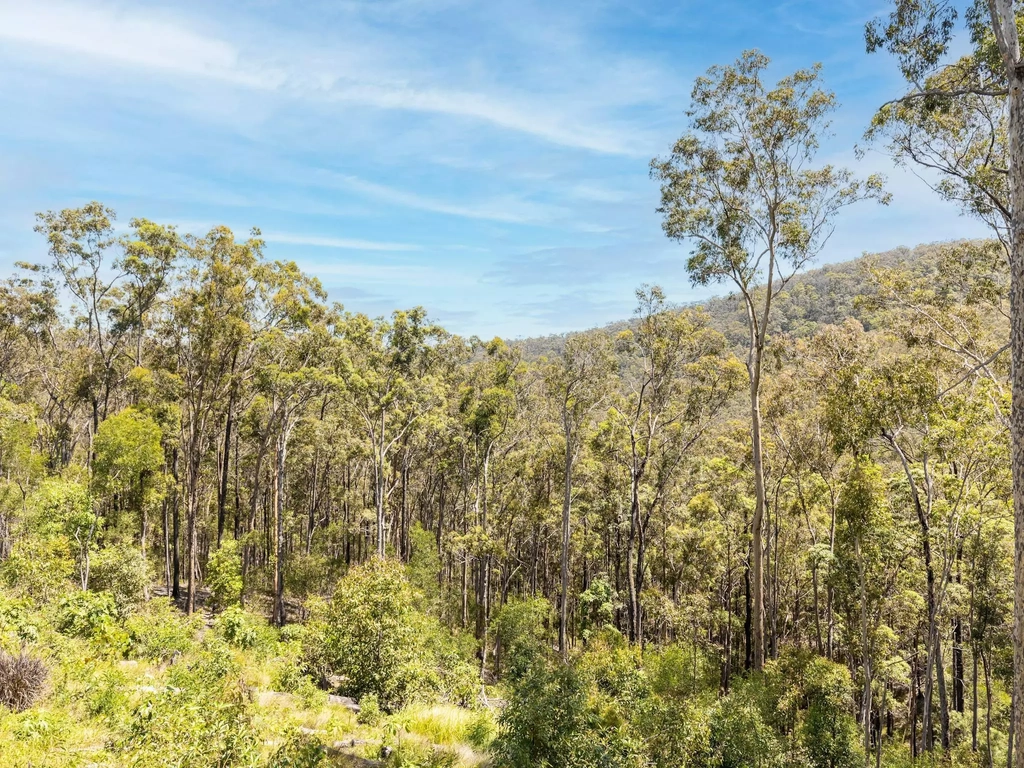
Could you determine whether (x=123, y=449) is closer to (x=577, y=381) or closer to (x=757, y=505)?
(x=577, y=381)

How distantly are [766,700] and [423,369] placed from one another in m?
Answer: 20.4

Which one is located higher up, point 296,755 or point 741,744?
point 296,755

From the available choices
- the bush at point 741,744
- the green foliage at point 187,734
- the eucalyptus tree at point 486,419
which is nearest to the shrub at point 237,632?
the green foliage at point 187,734

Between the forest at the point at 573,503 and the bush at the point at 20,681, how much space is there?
5cm

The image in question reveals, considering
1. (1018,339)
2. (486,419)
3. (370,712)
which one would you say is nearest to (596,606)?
(486,419)

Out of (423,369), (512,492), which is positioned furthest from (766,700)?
(423,369)

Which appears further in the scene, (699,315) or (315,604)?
(699,315)

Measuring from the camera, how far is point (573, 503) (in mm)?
29828

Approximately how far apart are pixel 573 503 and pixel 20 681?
80.2 feet

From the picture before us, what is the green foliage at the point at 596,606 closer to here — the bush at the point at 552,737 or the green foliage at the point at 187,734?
the bush at the point at 552,737

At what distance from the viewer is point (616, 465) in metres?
27.5

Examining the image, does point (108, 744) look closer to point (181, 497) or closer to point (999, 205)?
point (999, 205)

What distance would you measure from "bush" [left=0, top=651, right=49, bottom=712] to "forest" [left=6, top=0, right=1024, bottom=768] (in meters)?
0.05

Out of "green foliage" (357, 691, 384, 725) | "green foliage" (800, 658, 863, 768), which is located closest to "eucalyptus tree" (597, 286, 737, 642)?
"green foliage" (800, 658, 863, 768)
